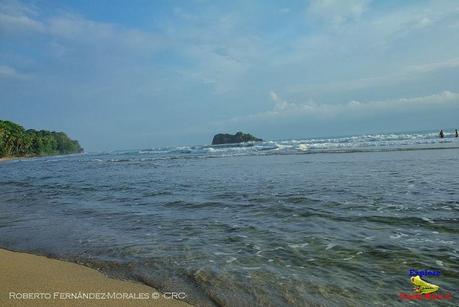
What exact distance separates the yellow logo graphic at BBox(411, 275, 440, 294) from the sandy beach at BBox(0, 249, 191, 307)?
239cm

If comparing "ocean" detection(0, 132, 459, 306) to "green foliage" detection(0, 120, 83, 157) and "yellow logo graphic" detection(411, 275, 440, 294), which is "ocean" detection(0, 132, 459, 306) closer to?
"yellow logo graphic" detection(411, 275, 440, 294)

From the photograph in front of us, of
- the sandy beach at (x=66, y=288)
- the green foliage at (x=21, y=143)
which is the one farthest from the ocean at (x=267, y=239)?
the green foliage at (x=21, y=143)

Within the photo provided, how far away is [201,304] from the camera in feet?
11.0

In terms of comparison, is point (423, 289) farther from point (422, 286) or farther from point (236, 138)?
point (236, 138)

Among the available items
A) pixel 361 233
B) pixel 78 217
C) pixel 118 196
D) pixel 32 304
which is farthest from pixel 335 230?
pixel 118 196

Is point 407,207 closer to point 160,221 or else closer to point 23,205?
Answer: point 160,221

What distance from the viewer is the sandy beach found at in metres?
3.32

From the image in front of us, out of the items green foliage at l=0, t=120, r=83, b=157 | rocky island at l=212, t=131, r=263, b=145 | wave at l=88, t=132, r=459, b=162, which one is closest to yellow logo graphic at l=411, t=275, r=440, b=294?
wave at l=88, t=132, r=459, b=162

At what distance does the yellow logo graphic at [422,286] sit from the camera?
350cm

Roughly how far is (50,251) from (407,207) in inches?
262

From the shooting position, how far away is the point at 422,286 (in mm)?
3570

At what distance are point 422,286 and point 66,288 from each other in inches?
147

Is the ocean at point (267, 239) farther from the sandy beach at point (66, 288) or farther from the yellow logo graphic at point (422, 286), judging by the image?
the sandy beach at point (66, 288)

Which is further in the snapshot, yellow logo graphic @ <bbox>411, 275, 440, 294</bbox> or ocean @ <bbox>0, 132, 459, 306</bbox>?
ocean @ <bbox>0, 132, 459, 306</bbox>
